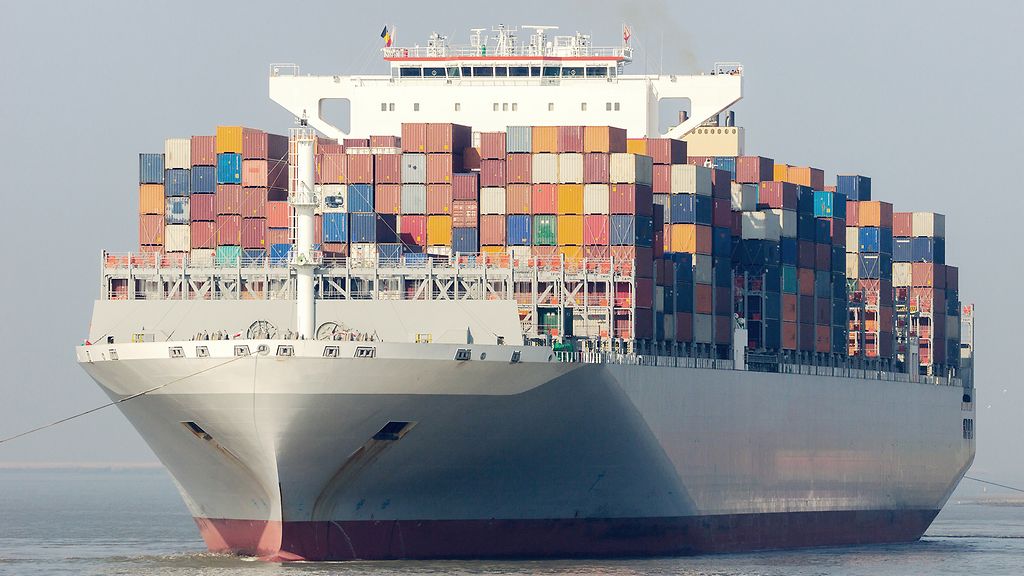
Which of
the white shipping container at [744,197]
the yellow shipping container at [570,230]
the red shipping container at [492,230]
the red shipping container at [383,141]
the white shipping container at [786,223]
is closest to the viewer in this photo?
the yellow shipping container at [570,230]

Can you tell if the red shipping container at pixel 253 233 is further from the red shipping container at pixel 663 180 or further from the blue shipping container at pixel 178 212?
the red shipping container at pixel 663 180

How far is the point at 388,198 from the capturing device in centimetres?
5181

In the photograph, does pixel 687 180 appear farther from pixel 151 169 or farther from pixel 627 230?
pixel 151 169

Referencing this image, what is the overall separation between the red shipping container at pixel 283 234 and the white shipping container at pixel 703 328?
11235 millimetres

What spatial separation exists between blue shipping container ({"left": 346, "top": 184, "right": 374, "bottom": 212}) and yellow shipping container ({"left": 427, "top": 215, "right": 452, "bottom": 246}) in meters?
1.62

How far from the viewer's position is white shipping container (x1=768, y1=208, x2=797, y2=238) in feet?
199

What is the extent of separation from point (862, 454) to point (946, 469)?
28.2 ft

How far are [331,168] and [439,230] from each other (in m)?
3.24

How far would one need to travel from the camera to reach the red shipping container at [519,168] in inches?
2051

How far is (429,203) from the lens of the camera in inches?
2044

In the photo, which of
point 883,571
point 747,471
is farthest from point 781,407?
point 883,571

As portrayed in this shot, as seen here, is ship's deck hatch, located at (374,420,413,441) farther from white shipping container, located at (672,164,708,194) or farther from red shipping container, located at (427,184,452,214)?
white shipping container, located at (672,164,708,194)

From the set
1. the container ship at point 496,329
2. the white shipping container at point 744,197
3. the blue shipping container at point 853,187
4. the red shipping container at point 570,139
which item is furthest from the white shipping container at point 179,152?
the blue shipping container at point 853,187

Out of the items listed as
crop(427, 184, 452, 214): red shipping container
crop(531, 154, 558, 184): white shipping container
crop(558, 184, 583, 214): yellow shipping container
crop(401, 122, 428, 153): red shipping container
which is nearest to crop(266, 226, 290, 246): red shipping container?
crop(427, 184, 452, 214): red shipping container
